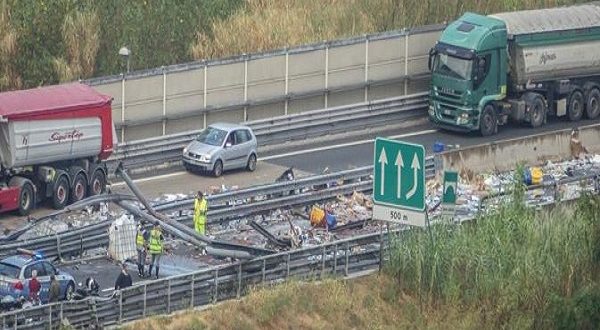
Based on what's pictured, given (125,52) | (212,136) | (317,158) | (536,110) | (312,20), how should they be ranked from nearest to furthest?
(212,136)
(125,52)
(317,158)
(536,110)
(312,20)

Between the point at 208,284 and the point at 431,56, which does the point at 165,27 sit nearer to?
the point at 431,56

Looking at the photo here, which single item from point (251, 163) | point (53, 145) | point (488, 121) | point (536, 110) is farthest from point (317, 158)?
point (53, 145)

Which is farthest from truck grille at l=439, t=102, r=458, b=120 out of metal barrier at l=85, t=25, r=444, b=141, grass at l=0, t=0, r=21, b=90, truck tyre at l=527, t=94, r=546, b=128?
grass at l=0, t=0, r=21, b=90

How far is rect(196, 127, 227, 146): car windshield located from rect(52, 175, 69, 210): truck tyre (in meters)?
4.86

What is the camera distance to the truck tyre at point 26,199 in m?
39.9

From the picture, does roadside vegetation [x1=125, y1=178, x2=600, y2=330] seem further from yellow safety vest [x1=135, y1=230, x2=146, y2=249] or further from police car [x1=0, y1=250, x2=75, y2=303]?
yellow safety vest [x1=135, y1=230, x2=146, y2=249]

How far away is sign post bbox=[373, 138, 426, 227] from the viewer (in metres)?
30.8

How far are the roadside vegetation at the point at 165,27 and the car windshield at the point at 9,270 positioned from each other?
16.4 meters

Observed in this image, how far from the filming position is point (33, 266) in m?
32.7

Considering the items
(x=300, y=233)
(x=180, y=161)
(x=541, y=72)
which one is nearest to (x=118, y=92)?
(x=180, y=161)

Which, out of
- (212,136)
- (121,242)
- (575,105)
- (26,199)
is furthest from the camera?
(575,105)

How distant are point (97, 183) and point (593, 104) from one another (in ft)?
55.8

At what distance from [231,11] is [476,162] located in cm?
1239

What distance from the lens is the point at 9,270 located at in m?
32.6
